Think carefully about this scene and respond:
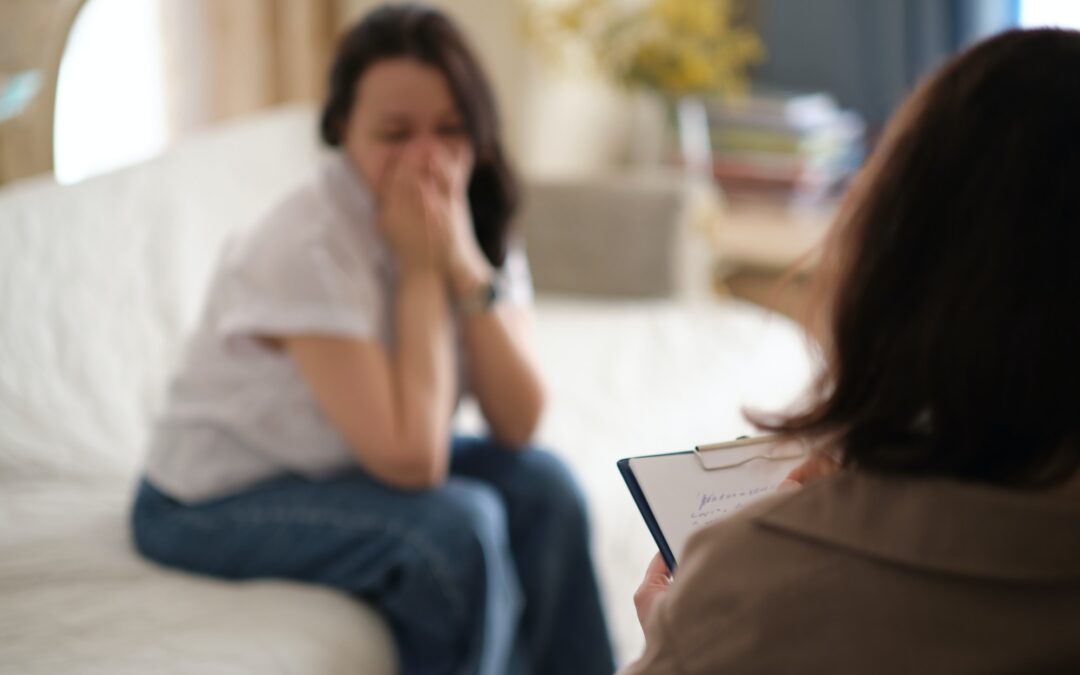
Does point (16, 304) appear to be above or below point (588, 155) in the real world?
above

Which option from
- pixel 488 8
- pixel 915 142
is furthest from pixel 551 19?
pixel 915 142

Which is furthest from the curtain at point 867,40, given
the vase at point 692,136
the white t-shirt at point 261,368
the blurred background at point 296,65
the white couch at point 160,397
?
the white t-shirt at point 261,368

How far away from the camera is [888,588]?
0.59 metres

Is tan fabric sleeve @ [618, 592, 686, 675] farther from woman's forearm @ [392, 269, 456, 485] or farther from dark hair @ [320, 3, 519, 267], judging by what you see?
dark hair @ [320, 3, 519, 267]

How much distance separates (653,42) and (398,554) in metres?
1.77

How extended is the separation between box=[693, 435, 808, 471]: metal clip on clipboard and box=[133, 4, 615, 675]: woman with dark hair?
478mm

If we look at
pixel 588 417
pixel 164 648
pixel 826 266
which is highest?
pixel 826 266

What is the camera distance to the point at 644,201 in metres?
2.38

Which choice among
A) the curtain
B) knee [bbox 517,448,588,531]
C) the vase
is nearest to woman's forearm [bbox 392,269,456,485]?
knee [bbox 517,448,588,531]

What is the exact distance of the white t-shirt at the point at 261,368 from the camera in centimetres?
126

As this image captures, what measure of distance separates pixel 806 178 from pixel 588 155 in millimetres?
622

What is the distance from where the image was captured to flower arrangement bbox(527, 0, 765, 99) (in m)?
2.62

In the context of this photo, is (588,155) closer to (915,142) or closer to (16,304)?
(16,304)

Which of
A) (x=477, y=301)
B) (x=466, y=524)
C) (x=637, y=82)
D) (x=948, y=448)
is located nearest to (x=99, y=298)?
(x=477, y=301)
